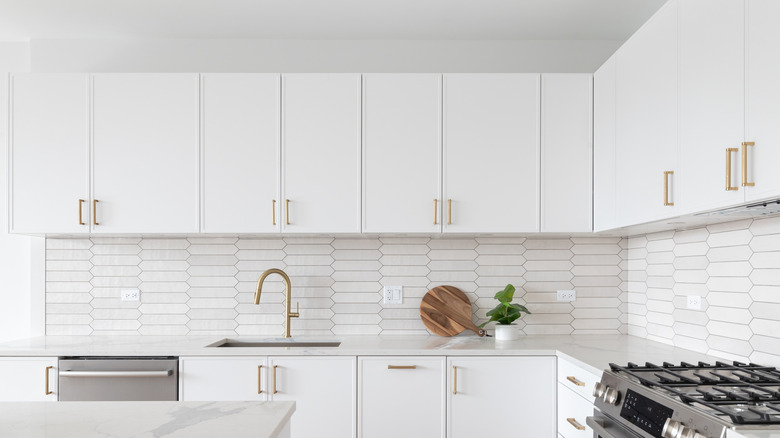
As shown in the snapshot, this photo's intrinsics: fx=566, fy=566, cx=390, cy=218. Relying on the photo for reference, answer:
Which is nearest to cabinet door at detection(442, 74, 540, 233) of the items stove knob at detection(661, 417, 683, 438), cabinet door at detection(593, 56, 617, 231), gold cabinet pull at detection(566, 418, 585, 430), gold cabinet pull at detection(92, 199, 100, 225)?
cabinet door at detection(593, 56, 617, 231)

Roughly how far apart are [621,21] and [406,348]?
85.1 inches

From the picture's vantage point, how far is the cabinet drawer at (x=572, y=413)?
93.3 inches

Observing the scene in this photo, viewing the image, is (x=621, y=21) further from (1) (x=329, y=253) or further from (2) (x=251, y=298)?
(2) (x=251, y=298)

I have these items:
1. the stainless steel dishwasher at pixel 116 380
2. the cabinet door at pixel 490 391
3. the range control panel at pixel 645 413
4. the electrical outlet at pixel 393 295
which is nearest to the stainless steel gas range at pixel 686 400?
the range control panel at pixel 645 413

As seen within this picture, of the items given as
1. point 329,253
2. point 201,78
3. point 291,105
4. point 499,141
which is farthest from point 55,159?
point 499,141

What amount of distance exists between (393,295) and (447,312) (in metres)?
0.33

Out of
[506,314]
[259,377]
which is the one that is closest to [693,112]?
[506,314]

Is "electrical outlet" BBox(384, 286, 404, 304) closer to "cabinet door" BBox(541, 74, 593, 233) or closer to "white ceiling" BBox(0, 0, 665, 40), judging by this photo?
"cabinet door" BBox(541, 74, 593, 233)

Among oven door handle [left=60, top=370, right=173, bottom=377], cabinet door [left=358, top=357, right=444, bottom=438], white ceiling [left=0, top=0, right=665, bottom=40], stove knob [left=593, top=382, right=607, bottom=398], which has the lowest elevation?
cabinet door [left=358, top=357, right=444, bottom=438]

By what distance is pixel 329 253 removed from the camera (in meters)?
3.39

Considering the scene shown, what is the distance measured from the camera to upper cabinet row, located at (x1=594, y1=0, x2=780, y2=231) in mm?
1635

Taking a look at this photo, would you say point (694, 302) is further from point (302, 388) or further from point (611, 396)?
point (302, 388)

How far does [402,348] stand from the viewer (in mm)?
2832

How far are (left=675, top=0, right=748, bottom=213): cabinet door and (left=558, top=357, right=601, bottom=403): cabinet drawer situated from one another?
2.58 ft
